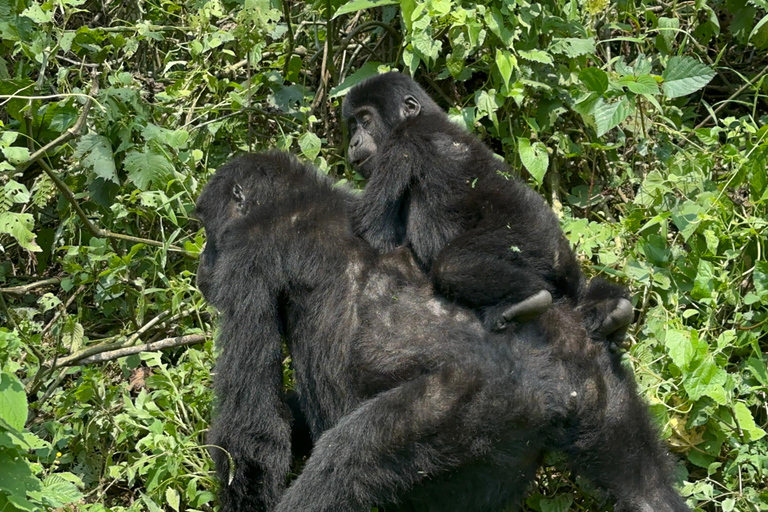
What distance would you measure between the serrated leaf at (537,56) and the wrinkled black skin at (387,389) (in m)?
1.38

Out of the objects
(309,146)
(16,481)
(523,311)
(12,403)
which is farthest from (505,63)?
(16,481)

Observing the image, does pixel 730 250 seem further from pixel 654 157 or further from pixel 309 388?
pixel 309 388

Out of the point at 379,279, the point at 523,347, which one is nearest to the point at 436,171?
the point at 379,279

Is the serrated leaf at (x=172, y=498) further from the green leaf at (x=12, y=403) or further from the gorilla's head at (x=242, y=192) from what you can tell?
the green leaf at (x=12, y=403)

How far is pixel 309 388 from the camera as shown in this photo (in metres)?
4.04

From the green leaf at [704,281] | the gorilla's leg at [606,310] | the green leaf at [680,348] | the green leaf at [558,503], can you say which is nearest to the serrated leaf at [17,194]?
the gorilla's leg at [606,310]

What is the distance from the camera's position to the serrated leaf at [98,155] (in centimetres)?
518

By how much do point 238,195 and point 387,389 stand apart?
120 centimetres

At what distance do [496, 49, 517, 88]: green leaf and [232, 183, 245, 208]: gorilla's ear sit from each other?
1441 mm

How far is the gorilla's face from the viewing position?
4.78 meters

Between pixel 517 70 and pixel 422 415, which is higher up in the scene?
pixel 517 70

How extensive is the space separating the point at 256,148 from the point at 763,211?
2907 mm

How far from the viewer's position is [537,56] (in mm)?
4855

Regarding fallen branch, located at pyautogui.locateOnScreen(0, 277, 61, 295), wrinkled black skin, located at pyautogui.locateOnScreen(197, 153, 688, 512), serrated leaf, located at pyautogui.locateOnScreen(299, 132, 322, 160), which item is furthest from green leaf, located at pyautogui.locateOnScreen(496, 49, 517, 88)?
fallen branch, located at pyautogui.locateOnScreen(0, 277, 61, 295)
